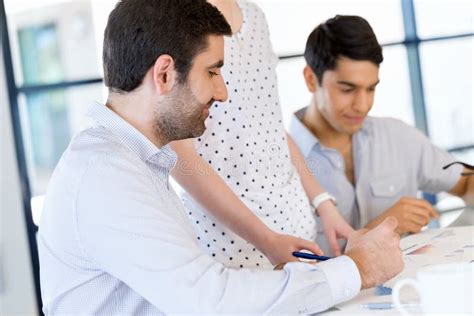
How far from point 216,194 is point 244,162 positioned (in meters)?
0.17

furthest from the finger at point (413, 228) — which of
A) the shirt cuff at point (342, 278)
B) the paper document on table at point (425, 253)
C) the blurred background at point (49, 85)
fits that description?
the blurred background at point (49, 85)

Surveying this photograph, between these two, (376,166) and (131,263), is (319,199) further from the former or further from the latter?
(131,263)

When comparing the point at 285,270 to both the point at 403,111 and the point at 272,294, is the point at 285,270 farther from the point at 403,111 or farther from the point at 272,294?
the point at 403,111

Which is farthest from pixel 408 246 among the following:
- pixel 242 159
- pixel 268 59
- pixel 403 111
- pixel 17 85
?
pixel 403 111

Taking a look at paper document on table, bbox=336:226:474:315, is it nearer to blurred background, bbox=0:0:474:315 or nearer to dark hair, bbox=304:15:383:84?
dark hair, bbox=304:15:383:84

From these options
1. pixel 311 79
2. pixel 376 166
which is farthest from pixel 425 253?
pixel 311 79

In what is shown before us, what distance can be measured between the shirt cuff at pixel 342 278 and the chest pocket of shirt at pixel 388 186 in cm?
129

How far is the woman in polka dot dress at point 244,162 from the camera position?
1.71 m

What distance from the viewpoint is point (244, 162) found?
183cm

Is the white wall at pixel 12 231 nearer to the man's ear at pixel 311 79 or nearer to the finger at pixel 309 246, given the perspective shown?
the man's ear at pixel 311 79

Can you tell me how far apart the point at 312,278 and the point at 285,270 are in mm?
38

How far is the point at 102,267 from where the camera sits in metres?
1.18

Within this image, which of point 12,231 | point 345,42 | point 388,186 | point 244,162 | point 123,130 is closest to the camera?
point 123,130

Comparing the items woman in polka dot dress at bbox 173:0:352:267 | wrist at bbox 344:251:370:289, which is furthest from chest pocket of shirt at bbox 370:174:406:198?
wrist at bbox 344:251:370:289
